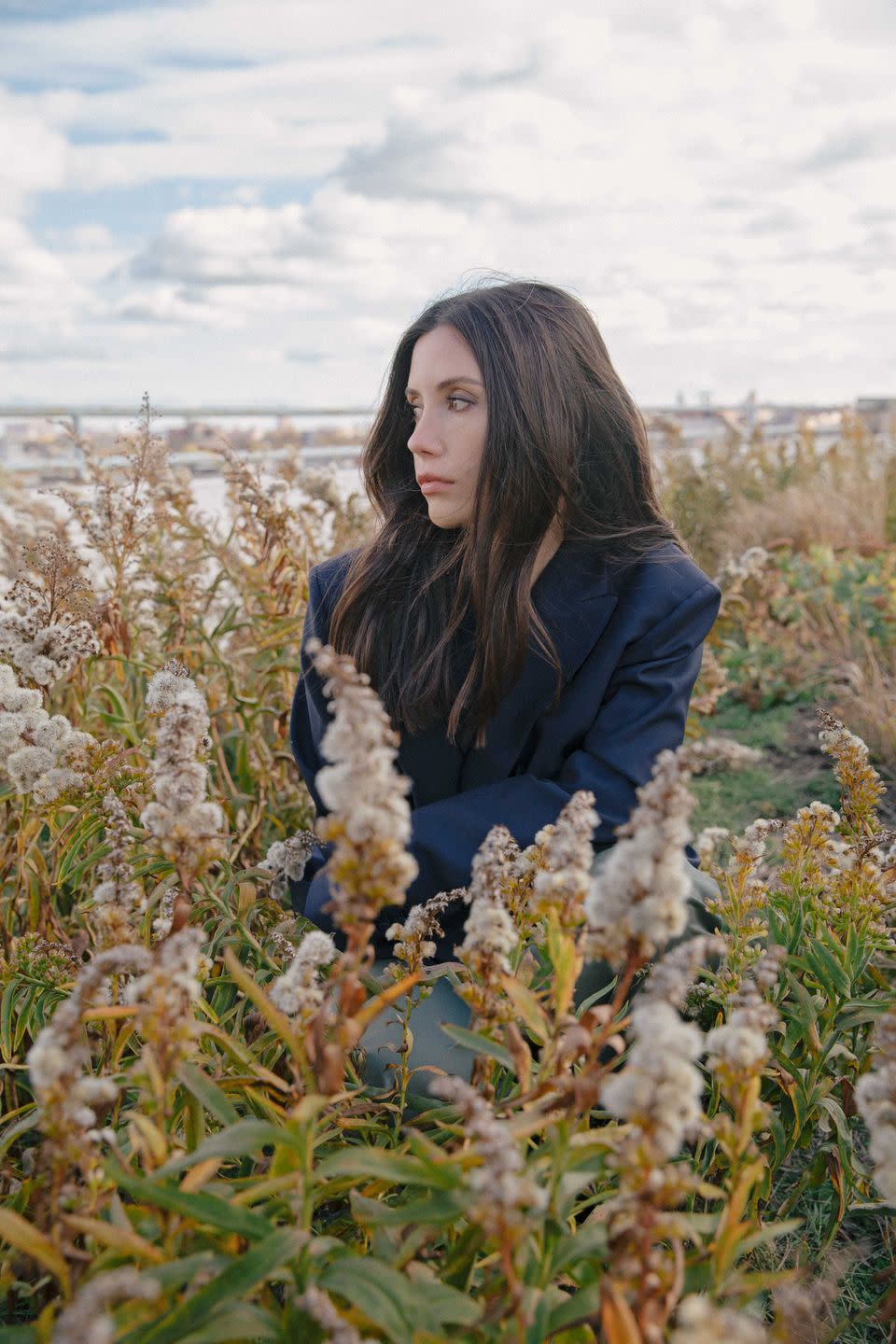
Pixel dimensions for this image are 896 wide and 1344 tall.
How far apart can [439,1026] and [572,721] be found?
0.68 meters

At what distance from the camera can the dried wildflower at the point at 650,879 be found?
0.87 meters

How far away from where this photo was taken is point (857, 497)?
272 inches

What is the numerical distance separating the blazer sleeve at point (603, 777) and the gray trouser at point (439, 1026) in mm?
140

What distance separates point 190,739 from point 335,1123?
63cm

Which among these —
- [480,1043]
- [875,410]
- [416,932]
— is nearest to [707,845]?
[416,932]

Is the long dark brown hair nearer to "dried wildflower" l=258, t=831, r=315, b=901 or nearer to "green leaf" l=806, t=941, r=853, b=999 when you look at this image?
"dried wildflower" l=258, t=831, r=315, b=901

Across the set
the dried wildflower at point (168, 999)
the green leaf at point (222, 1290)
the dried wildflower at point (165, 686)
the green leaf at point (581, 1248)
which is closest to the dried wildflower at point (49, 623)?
the dried wildflower at point (165, 686)

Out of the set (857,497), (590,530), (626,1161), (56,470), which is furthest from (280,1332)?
(56,470)

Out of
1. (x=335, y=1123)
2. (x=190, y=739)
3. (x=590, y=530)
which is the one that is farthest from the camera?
(x=590, y=530)

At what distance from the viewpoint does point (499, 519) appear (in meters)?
2.34

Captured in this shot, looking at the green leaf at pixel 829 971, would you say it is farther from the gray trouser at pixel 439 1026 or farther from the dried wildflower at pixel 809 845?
the gray trouser at pixel 439 1026

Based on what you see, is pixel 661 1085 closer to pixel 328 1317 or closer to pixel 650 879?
pixel 650 879

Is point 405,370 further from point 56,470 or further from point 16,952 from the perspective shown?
point 56,470

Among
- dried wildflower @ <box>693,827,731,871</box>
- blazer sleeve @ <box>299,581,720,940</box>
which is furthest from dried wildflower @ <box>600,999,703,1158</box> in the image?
dried wildflower @ <box>693,827,731,871</box>
